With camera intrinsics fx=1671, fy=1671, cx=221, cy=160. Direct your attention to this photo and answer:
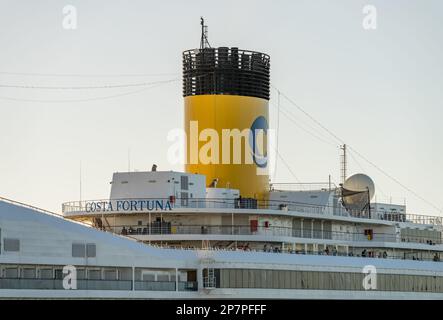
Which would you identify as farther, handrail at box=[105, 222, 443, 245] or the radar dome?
the radar dome

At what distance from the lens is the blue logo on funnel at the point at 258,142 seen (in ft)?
338

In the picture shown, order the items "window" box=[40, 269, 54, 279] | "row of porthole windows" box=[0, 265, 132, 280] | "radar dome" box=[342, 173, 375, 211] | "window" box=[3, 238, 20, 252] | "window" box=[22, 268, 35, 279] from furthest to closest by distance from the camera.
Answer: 1. "radar dome" box=[342, 173, 375, 211]
2. "window" box=[40, 269, 54, 279]
3. "window" box=[22, 268, 35, 279]
4. "row of porthole windows" box=[0, 265, 132, 280]
5. "window" box=[3, 238, 20, 252]

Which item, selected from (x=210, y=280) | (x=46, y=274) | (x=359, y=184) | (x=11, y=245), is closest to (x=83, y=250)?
(x=46, y=274)

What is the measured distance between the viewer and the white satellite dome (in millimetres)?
110562

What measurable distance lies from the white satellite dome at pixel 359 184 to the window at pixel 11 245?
35.2 m

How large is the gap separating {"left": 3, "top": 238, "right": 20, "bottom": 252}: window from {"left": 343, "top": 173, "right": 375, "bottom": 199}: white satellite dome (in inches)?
1385

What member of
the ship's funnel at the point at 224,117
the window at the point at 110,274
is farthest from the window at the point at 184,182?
the window at the point at 110,274

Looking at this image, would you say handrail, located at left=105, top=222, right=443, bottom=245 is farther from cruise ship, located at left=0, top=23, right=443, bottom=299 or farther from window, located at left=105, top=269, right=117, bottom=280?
window, located at left=105, top=269, right=117, bottom=280

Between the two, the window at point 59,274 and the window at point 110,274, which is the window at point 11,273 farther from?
the window at point 110,274

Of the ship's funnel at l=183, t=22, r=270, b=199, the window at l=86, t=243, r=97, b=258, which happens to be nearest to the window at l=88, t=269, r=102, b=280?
the window at l=86, t=243, r=97, b=258

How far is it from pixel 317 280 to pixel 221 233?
6398 millimetres
